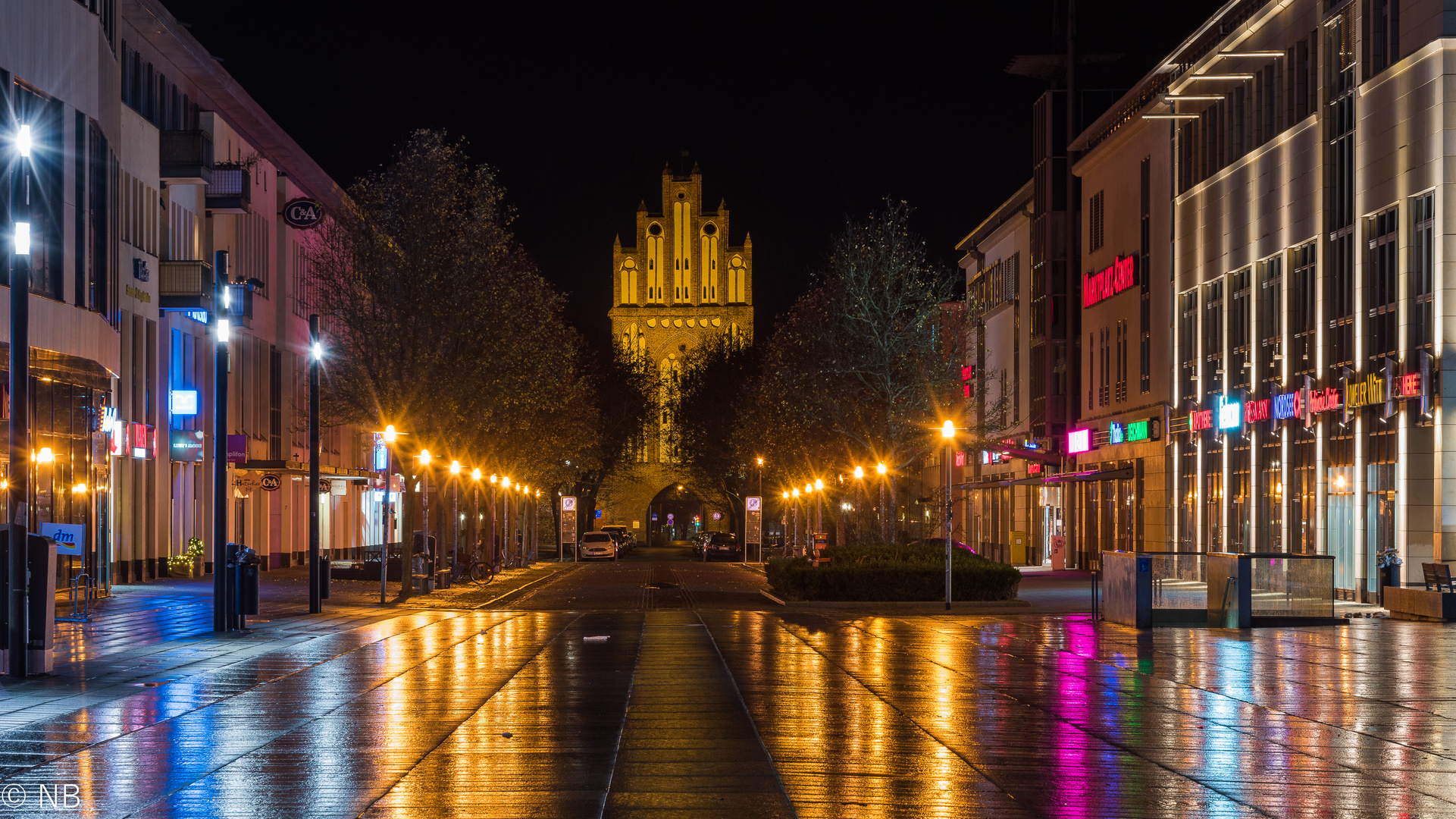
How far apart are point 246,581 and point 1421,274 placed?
24568 millimetres

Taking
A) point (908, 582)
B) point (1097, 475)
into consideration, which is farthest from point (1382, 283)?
point (1097, 475)

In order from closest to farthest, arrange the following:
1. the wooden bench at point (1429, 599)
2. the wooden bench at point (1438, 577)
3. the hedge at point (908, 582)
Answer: the wooden bench at point (1429, 599)
the wooden bench at point (1438, 577)
the hedge at point (908, 582)

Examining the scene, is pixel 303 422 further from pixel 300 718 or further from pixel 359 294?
pixel 300 718

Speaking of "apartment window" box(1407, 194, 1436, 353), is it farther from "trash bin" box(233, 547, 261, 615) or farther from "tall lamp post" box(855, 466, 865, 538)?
"trash bin" box(233, 547, 261, 615)

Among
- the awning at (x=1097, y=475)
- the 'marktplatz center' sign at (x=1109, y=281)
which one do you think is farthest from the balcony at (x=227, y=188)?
the awning at (x=1097, y=475)

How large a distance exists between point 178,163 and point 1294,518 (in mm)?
33661

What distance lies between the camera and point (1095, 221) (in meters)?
62.6

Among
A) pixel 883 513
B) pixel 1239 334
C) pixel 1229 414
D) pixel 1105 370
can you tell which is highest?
pixel 1239 334

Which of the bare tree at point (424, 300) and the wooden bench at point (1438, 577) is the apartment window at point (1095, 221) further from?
the wooden bench at point (1438, 577)

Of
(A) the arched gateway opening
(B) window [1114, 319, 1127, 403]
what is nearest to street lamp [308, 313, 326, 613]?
(B) window [1114, 319, 1127, 403]

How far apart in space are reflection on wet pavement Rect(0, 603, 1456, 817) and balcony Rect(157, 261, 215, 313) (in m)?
29.4

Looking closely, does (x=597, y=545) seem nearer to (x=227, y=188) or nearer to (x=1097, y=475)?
(x=1097, y=475)

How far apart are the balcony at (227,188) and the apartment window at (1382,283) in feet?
116

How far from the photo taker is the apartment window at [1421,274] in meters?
34.2
